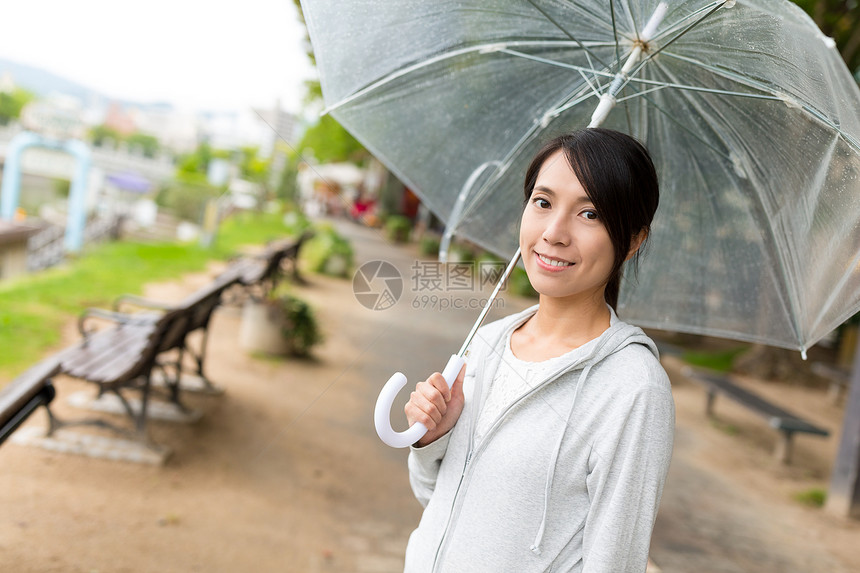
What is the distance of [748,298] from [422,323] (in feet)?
3.38

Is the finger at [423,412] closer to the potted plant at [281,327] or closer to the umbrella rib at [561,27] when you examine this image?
the umbrella rib at [561,27]

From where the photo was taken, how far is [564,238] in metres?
1.34

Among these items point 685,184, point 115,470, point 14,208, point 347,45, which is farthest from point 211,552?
Answer: point 14,208

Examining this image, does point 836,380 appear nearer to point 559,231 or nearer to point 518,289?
point 518,289

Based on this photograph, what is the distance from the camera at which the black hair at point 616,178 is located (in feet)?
4.31

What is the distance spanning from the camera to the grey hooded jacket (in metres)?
1.20

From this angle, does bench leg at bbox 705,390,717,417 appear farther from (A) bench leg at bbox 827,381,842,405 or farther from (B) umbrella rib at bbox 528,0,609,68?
(B) umbrella rib at bbox 528,0,609,68

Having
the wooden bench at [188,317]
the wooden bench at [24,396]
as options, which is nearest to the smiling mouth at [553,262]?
the wooden bench at [24,396]

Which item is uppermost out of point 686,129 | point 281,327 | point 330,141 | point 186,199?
point 330,141

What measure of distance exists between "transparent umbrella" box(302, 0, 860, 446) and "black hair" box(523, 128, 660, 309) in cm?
37

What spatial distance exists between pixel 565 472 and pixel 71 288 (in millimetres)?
9448

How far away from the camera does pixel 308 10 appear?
1.90 meters

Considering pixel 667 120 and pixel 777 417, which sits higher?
pixel 667 120

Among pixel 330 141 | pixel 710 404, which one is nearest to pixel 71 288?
pixel 710 404
